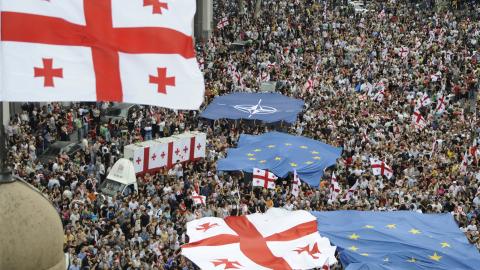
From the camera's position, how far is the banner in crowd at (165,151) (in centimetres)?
2627

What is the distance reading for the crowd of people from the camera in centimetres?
2138

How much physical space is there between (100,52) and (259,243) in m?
13.4

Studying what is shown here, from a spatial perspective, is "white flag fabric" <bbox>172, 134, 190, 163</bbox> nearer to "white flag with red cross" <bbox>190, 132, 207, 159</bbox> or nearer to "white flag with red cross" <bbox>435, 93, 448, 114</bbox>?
"white flag with red cross" <bbox>190, 132, 207, 159</bbox>

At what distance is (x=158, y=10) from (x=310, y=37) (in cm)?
3940

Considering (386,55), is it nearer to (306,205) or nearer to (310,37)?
(310,37)

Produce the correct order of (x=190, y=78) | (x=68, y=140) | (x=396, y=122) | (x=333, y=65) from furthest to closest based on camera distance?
1. (x=333, y=65)
2. (x=396, y=122)
3. (x=68, y=140)
4. (x=190, y=78)

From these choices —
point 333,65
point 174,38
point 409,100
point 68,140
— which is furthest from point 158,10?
point 333,65

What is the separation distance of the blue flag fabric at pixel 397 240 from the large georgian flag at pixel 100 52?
11.8m

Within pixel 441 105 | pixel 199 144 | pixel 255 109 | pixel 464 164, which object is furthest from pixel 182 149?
pixel 441 105

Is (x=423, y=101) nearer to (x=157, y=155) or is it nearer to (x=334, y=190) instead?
(x=334, y=190)

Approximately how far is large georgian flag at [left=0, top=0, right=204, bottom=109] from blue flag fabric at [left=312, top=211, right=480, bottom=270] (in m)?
11.8

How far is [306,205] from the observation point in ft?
75.9

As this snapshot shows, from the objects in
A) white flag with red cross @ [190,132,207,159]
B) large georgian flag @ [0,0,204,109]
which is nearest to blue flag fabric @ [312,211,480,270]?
white flag with red cross @ [190,132,207,159]

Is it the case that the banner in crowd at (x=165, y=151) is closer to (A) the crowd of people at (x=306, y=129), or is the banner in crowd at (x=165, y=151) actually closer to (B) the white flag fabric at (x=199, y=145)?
(B) the white flag fabric at (x=199, y=145)
